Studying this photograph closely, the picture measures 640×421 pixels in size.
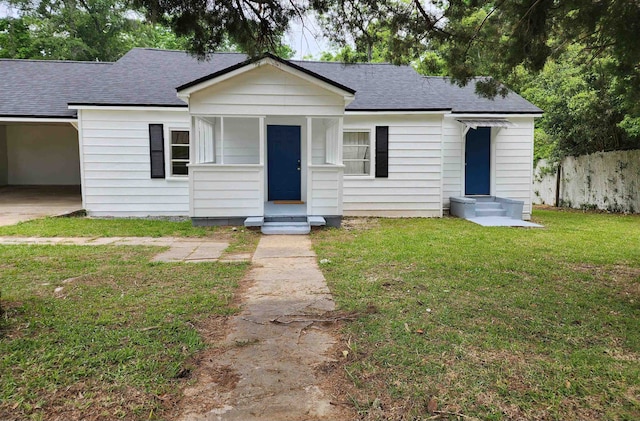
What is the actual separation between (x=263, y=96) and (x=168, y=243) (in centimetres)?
339

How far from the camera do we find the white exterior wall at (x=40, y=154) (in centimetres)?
1528

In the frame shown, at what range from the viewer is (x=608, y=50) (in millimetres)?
5203

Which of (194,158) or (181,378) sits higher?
(194,158)

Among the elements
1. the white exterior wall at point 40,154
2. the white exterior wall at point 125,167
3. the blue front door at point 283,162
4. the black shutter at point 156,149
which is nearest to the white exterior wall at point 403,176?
the blue front door at point 283,162

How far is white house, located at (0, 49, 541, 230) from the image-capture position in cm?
823

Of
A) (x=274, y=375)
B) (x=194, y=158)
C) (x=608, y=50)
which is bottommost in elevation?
(x=274, y=375)

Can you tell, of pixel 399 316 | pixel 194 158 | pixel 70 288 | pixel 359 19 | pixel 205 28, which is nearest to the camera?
pixel 399 316

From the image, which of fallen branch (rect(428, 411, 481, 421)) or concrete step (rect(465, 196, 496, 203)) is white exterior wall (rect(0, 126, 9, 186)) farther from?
fallen branch (rect(428, 411, 481, 421))

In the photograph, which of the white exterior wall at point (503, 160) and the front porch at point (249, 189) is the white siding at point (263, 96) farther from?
the white exterior wall at point (503, 160)

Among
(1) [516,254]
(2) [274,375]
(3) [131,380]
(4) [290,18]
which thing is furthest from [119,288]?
(1) [516,254]

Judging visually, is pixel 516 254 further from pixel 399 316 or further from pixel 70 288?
pixel 70 288

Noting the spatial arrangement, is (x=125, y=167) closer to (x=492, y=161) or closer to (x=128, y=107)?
(x=128, y=107)

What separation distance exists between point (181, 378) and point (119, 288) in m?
2.17

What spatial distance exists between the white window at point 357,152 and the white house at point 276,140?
25 mm
